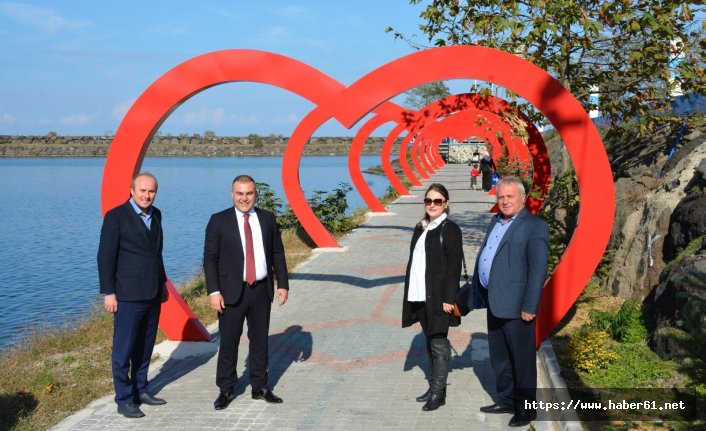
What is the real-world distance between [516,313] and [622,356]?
1.99 meters

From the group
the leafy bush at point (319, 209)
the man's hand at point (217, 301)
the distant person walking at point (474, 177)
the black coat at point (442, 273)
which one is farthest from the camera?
the distant person walking at point (474, 177)

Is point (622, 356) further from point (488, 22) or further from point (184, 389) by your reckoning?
point (488, 22)

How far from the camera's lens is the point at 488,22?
10.9 metres

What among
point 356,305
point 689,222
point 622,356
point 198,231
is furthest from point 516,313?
point 198,231

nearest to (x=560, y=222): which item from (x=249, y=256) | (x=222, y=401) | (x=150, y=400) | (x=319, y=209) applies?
(x=249, y=256)

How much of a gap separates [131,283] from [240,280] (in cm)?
83

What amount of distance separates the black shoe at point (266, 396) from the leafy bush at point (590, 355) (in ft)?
8.52

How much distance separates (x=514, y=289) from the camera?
18.1 ft

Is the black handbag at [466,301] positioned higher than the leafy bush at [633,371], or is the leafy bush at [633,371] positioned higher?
the black handbag at [466,301]

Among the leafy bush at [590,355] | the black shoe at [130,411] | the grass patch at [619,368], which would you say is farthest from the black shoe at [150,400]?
the leafy bush at [590,355]

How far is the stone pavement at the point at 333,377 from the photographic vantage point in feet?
18.6

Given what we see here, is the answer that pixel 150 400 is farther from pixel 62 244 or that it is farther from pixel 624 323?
pixel 62 244

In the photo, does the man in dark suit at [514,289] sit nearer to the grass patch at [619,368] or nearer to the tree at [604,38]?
the grass patch at [619,368]

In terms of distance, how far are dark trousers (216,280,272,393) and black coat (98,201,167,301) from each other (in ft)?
2.07
